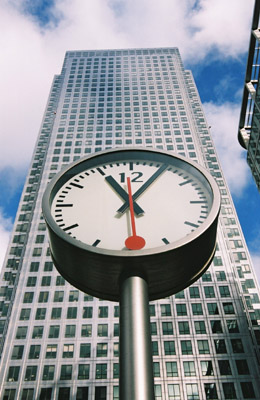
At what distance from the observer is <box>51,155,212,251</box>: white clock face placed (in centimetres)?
241

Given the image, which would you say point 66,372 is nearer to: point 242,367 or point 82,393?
point 82,393

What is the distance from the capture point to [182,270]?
2367 millimetres

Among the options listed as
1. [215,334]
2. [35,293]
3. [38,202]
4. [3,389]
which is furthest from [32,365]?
[38,202]

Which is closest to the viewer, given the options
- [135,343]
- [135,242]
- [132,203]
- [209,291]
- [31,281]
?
[135,343]

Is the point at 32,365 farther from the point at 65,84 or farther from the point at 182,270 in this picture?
the point at 65,84

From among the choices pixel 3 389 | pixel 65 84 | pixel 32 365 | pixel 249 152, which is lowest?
pixel 3 389

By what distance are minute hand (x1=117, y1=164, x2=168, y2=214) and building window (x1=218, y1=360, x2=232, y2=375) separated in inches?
1422

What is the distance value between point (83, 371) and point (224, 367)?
14.7 m

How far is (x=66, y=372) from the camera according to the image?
32938 mm

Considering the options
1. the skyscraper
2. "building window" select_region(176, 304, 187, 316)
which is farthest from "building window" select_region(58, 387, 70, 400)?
"building window" select_region(176, 304, 187, 316)

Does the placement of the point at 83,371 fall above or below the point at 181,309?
below

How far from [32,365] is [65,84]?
5852 cm

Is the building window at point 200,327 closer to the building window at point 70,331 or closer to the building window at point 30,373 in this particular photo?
the building window at point 70,331

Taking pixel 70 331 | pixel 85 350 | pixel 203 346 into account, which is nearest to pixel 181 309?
pixel 203 346
